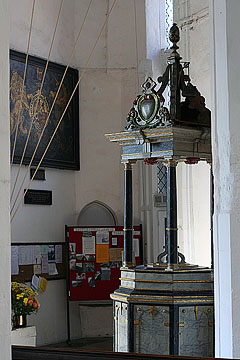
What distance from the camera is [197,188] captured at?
454 inches

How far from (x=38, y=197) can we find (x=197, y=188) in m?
2.82

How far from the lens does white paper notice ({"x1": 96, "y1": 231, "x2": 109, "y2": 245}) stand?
1220 centimetres

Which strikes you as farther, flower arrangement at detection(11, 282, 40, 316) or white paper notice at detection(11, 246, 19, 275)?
white paper notice at detection(11, 246, 19, 275)

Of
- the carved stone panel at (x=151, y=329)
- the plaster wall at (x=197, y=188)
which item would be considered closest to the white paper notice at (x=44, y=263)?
the plaster wall at (x=197, y=188)

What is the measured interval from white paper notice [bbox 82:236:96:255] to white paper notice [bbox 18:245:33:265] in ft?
3.10

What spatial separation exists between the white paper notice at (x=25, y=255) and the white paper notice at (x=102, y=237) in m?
1.22

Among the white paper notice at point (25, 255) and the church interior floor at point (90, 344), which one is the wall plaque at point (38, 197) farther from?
the church interior floor at point (90, 344)

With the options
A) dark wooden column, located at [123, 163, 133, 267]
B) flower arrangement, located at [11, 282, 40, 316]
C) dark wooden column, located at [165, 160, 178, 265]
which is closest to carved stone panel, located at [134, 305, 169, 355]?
dark wooden column, located at [165, 160, 178, 265]

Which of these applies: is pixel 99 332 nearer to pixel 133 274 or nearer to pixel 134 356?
pixel 133 274

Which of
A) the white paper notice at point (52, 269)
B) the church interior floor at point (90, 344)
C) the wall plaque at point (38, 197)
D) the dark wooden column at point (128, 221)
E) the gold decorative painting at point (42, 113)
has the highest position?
the gold decorative painting at point (42, 113)

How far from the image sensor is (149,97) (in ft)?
26.3

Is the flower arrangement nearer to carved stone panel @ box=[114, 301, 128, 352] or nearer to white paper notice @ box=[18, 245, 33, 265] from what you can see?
carved stone panel @ box=[114, 301, 128, 352]

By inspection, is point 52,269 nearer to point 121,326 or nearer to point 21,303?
point 21,303

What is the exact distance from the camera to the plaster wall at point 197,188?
1146 centimetres
